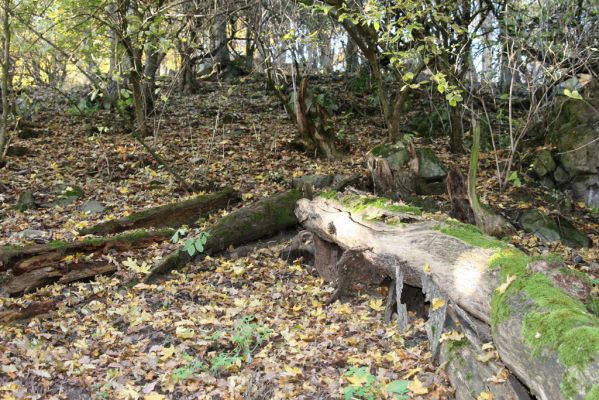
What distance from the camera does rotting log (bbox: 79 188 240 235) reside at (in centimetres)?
761

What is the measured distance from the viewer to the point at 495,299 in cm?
392

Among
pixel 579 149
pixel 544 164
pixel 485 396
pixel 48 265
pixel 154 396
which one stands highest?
pixel 579 149

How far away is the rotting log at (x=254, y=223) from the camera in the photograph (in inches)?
293

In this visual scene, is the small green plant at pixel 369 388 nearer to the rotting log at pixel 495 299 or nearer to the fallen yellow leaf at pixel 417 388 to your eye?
the fallen yellow leaf at pixel 417 388

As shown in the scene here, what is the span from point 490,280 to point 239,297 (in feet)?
10.1

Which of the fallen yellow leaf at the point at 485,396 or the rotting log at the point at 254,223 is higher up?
the rotting log at the point at 254,223

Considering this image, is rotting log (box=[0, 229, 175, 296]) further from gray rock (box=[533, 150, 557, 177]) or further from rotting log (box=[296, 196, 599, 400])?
gray rock (box=[533, 150, 557, 177])

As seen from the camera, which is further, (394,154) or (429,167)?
(394,154)

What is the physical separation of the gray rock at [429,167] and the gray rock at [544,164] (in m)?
1.92

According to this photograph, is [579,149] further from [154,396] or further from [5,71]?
[5,71]

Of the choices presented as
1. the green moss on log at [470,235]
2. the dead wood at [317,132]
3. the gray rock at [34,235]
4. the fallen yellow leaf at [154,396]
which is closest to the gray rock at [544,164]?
the dead wood at [317,132]

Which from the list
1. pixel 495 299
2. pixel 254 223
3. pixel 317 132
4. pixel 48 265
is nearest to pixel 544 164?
pixel 317 132

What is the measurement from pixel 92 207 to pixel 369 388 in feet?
21.2

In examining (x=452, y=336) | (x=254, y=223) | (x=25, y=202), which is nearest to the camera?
(x=452, y=336)
